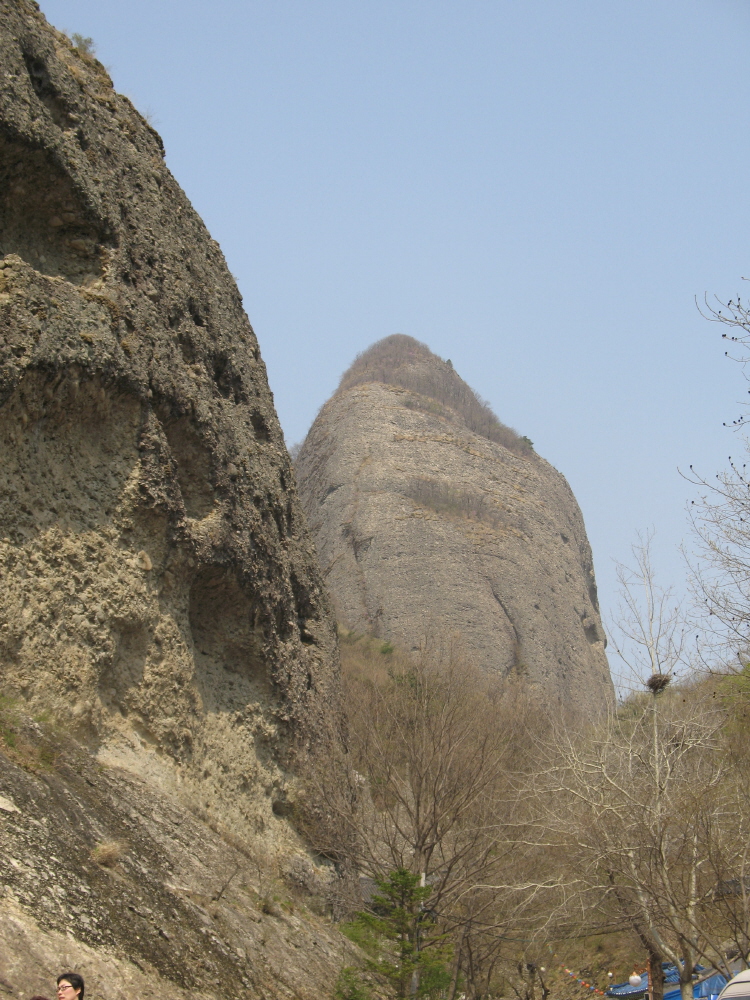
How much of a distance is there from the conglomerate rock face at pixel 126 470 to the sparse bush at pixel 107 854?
1.48 m

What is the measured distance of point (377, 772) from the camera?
50.7 feet

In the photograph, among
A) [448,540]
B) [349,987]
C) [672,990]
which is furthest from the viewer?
[448,540]

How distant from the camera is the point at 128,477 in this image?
9414mm

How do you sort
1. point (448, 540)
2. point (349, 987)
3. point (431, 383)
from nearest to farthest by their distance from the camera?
point (349, 987) < point (448, 540) < point (431, 383)

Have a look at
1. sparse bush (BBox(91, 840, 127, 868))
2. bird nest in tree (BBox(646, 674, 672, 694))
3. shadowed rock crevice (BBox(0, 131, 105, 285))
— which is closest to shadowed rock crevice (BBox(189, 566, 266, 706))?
shadowed rock crevice (BBox(0, 131, 105, 285))

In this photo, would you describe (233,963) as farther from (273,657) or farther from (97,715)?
(273,657)

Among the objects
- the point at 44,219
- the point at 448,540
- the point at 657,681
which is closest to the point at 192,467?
the point at 44,219

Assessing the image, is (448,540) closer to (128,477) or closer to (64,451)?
(128,477)

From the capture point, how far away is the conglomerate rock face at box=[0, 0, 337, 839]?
8289 mm

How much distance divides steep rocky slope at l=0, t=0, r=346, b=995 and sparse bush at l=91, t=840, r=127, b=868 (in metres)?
0.51

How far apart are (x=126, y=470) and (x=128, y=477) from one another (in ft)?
0.25

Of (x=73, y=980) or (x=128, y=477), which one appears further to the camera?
(x=128, y=477)

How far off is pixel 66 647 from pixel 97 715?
698 millimetres

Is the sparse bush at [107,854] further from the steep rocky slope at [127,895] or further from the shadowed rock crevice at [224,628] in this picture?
the shadowed rock crevice at [224,628]
